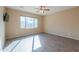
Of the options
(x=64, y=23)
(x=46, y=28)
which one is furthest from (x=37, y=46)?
(x=46, y=28)

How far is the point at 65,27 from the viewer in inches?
198

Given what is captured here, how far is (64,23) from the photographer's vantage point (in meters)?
5.12

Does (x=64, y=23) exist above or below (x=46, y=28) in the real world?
above

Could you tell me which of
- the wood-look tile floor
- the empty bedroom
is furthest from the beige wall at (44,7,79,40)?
the wood-look tile floor

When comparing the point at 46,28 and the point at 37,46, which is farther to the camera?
the point at 46,28

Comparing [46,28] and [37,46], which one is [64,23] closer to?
[46,28]

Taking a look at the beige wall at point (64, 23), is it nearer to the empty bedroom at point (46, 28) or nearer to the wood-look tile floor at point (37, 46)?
the empty bedroom at point (46, 28)

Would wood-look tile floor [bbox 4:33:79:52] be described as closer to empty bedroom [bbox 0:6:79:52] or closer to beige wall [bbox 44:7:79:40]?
empty bedroom [bbox 0:6:79:52]

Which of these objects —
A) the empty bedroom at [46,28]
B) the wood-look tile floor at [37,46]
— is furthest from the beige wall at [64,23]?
the wood-look tile floor at [37,46]

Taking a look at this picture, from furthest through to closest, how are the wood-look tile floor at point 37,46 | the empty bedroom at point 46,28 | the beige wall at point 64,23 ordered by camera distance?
the beige wall at point 64,23, the empty bedroom at point 46,28, the wood-look tile floor at point 37,46

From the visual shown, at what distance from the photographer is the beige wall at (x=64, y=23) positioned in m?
4.36
